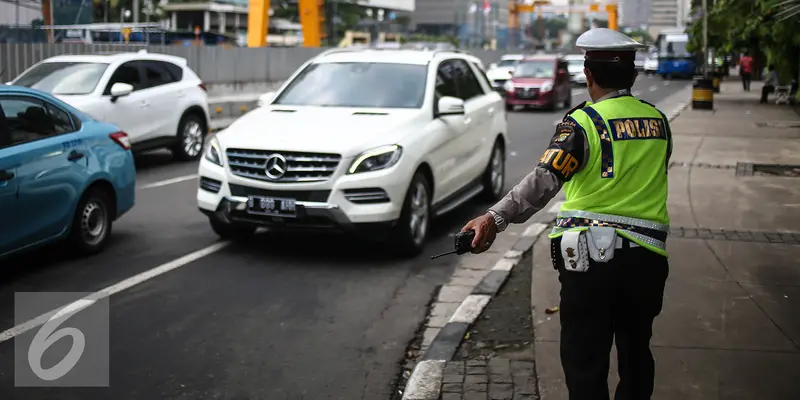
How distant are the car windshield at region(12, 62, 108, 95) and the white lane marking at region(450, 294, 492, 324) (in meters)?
8.60

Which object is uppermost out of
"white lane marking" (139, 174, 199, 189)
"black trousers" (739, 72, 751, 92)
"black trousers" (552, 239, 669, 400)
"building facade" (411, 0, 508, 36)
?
"building facade" (411, 0, 508, 36)

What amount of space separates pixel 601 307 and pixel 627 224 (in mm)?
329

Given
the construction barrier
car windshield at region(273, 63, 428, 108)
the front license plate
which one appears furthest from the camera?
the construction barrier

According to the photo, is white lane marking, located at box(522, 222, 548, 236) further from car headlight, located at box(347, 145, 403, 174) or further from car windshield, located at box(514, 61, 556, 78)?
car windshield, located at box(514, 61, 556, 78)

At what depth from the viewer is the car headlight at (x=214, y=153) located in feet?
28.3

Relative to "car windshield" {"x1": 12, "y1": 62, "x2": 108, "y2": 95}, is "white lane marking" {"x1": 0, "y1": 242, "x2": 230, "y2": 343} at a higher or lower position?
lower

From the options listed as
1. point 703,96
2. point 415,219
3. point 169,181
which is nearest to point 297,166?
point 415,219

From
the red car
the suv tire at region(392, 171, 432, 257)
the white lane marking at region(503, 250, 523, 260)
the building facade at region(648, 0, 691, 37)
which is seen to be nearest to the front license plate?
the suv tire at region(392, 171, 432, 257)

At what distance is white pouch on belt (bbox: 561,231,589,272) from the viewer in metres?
3.74

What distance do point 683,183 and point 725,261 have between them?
5110 millimetres

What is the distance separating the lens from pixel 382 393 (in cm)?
538

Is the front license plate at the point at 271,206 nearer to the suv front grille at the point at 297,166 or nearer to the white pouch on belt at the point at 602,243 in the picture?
the suv front grille at the point at 297,166

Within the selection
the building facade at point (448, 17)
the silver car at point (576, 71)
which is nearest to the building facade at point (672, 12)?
the silver car at point (576, 71)

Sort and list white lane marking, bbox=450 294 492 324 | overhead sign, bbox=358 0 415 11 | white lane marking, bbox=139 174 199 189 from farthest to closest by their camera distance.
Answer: overhead sign, bbox=358 0 415 11 → white lane marking, bbox=139 174 199 189 → white lane marking, bbox=450 294 492 324
